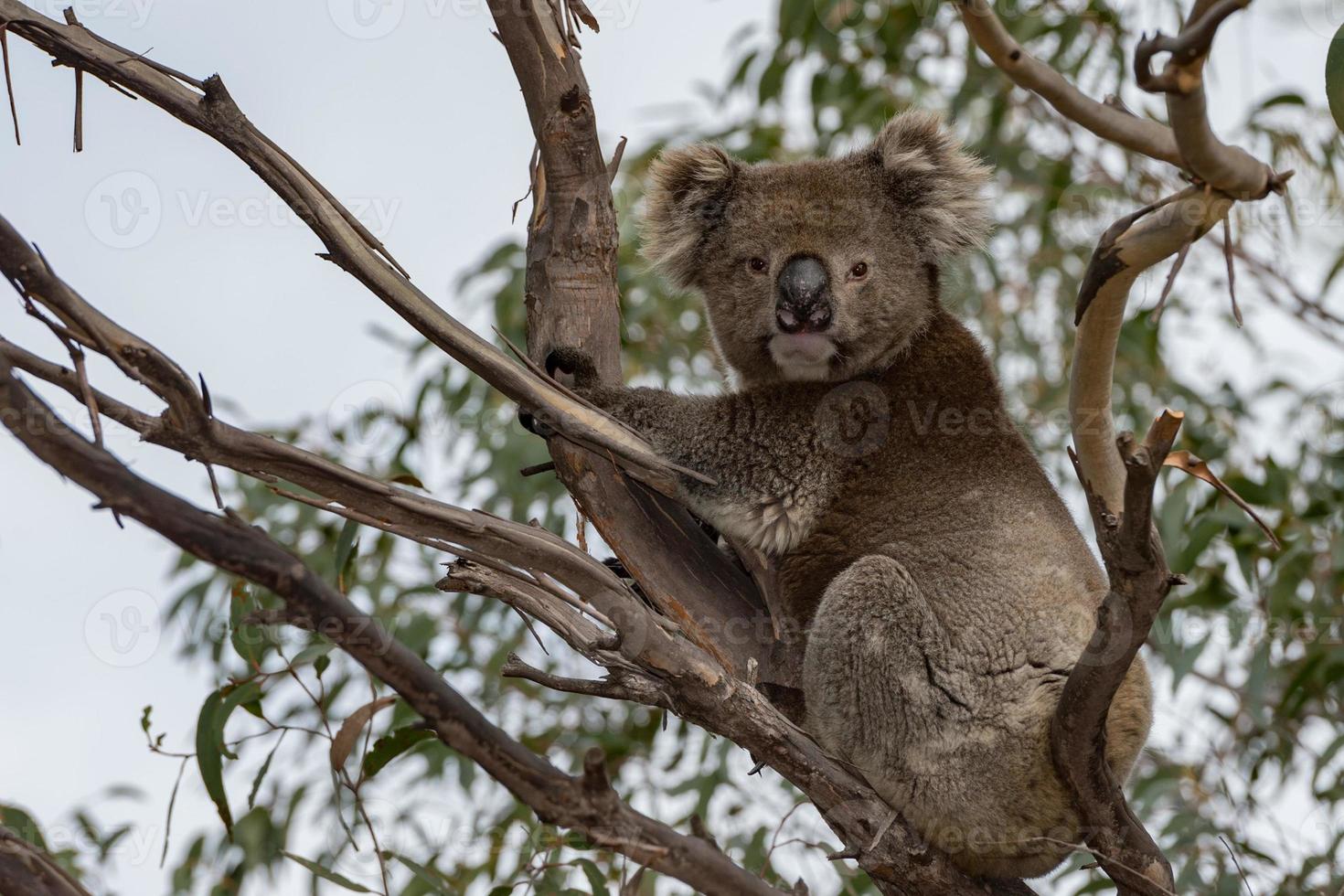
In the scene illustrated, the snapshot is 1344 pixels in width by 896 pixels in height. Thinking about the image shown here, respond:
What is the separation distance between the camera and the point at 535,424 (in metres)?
2.38

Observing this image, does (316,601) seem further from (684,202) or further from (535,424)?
(684,202)

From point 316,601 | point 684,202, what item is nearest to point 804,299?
point 684,202

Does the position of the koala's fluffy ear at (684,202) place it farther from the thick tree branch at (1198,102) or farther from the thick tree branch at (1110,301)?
the thick tree branch at (1198,102)

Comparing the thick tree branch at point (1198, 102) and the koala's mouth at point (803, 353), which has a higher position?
the thick tree branch at point (1198, 102)

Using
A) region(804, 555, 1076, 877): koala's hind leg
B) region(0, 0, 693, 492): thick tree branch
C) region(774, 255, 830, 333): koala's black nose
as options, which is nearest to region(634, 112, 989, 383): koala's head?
region(774, 255, 830, 333): koala's black nose

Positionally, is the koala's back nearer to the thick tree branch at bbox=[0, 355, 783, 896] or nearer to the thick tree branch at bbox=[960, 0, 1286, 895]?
the thick tree branch at bbox=[960, 0, 1286, 895]

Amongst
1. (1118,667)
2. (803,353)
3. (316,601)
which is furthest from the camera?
(803,353)

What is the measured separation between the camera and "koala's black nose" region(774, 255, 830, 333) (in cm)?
279

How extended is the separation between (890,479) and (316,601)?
1.76 meters

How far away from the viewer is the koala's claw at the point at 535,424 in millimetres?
2291

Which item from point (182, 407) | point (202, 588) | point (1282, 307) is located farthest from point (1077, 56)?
point (182, 407)

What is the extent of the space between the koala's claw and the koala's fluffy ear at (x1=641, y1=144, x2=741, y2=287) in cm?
91

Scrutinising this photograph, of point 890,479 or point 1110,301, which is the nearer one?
point 1110,301

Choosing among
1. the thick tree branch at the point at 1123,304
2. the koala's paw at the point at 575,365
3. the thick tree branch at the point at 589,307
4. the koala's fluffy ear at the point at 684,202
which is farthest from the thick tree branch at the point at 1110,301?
the koala's fluffy ear at the point at 684,202
